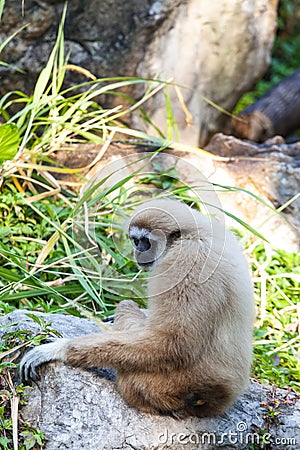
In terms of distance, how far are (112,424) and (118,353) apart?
36 centimetres

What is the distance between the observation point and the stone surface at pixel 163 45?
238 inches

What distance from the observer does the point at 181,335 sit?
3.11 meters

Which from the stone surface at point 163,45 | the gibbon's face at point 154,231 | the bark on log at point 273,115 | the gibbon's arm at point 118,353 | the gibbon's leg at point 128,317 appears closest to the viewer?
the gibbon's arm at point 118,353

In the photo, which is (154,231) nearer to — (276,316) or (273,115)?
(276,316)

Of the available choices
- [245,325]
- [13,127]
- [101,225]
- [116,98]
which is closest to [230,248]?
[245,325]

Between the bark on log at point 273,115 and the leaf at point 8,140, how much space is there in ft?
15.2

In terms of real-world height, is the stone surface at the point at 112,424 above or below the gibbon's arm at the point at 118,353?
below

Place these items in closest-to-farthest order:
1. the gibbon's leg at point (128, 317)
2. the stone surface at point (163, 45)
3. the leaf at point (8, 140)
→ the gibbon's leg at point (128, 317)
the leaf at point (8, 140)
the stone surface at point (163, 45)

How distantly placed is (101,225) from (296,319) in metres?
1.60

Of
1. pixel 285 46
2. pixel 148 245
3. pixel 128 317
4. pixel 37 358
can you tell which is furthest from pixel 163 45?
pixel 285 46

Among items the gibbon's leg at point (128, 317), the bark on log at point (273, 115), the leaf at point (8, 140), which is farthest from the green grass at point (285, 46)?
the gibbon's leg at point (128, 317)

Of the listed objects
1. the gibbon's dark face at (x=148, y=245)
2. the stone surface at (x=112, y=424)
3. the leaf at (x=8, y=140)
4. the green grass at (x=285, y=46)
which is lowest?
the stone surface at (x=112, y=424)

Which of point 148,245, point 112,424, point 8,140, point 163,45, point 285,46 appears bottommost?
point 112,424

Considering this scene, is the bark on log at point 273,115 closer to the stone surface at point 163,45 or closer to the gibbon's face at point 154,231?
the stone surface at point 163,45
